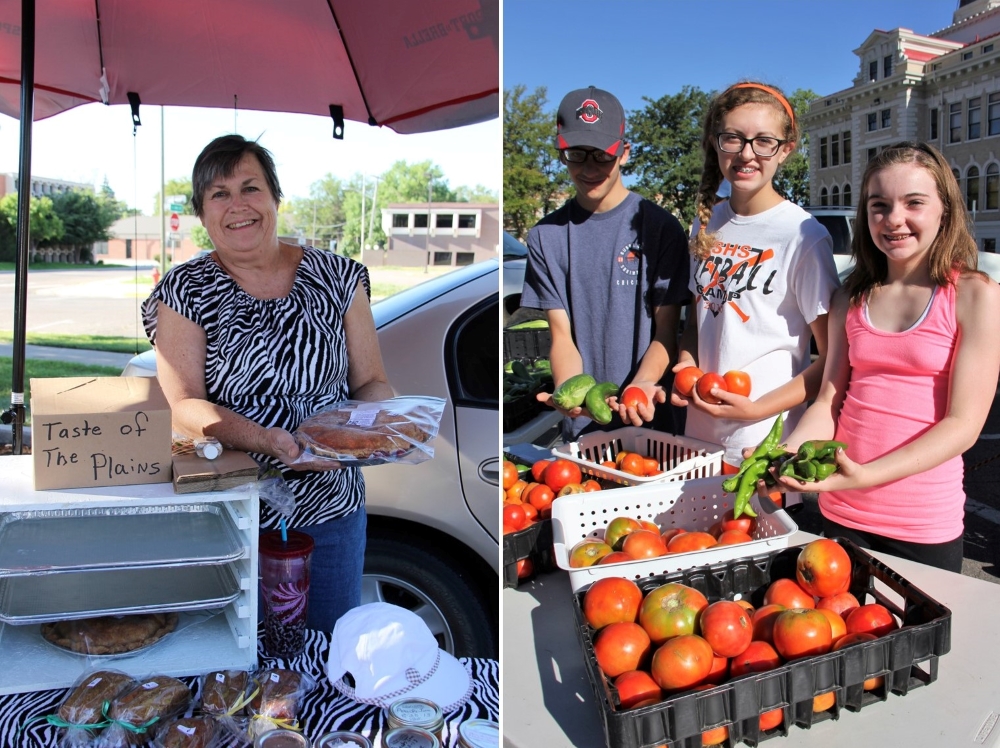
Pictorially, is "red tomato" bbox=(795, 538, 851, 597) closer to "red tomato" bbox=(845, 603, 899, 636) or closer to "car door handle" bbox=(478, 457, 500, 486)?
"red tomato" bbox=(845, 603, 899, 636)

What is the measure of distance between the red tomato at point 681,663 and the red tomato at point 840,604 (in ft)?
1.15

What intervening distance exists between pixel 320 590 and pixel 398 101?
2072 millimetres

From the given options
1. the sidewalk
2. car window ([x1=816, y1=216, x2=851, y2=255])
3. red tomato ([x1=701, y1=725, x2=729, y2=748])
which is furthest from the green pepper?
the sidewalk

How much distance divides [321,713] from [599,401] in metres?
1.23

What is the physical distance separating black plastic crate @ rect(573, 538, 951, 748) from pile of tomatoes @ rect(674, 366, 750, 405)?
0.84m

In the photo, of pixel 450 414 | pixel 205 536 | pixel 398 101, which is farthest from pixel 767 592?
pixel 398 101

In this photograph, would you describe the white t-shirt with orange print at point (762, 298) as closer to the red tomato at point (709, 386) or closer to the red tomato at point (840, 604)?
the red tomato at point (709, 386)

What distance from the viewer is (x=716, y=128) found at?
260 centimetres

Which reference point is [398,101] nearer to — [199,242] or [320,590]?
[320,590]

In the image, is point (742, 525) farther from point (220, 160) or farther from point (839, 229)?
point (839, 229)

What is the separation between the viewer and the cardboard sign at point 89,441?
5.98 ft

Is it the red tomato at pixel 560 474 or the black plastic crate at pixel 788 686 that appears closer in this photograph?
the black plastic crate at pixel 788 686

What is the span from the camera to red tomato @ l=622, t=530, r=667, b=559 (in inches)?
70.6

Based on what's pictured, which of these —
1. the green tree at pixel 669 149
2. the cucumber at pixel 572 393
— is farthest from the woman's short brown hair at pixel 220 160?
the green tree at pixel 669 149
